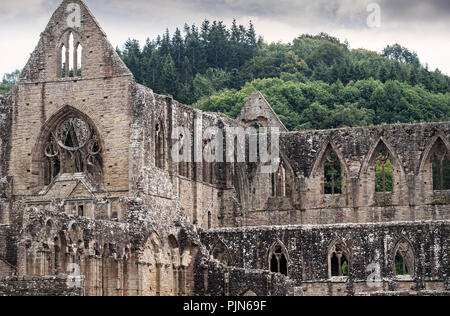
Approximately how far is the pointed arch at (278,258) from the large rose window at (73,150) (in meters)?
8.59

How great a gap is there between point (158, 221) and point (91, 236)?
20.1 ft

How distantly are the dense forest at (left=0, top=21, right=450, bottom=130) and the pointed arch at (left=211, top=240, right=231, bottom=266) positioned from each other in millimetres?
35394

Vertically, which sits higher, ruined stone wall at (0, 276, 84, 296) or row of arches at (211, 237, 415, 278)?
row of arches at (211, 237, 415, 278)

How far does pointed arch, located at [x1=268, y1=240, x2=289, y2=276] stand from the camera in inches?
1971

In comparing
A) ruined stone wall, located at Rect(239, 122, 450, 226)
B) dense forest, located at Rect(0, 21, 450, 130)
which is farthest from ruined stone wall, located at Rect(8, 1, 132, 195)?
dense forest, located at Rect(0, 21, 450, 130)

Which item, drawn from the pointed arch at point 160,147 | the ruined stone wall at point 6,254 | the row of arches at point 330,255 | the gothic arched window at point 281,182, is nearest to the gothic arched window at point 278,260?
the row of arches at point 330,255

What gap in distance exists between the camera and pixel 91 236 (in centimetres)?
4209

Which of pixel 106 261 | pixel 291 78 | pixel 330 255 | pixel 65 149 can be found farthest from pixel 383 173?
pixel 291 78

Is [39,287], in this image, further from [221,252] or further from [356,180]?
[356,180]

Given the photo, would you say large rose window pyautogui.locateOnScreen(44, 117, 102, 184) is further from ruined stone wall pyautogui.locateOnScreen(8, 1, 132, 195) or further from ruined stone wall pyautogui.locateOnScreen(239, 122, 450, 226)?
ruined stone wall pyautogui.locateOnScreen(239, 122, 450, 226)

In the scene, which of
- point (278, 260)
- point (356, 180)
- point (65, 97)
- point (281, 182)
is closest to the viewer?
point (278, 260)

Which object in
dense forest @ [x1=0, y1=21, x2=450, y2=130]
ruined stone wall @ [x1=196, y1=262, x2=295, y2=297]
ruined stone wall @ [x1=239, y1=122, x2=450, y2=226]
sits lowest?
ruined stone wall @ [x1=196, y1=262, x2=295, y2=297]

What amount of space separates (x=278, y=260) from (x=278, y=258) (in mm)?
92

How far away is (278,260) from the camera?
164 feet
